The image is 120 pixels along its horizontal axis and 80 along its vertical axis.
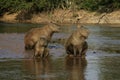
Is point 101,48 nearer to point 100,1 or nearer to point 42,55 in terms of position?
point 42,55

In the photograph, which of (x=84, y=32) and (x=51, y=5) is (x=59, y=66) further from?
(x=51, y=5)

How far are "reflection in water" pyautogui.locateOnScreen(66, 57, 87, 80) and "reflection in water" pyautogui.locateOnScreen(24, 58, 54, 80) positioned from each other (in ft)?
1.94

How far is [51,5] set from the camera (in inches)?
2078

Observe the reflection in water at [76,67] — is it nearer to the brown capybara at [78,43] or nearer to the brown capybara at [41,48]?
the brown capybara at [78,43]

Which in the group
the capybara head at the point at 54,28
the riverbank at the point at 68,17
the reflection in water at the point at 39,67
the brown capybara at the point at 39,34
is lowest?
the riverbank at the point at 68,17

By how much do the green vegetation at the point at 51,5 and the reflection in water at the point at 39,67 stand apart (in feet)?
116

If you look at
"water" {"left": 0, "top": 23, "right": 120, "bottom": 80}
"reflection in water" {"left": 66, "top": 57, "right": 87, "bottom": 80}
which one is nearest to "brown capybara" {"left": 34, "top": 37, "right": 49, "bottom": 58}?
"water" {"left": 0, "top": 23, "right": 120, "bottom": 80}

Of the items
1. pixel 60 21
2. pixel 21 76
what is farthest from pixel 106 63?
pixel 60 21

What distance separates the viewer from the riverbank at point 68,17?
150 feet

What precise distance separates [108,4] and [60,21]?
238 inches

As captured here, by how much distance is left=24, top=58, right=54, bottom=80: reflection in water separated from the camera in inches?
449

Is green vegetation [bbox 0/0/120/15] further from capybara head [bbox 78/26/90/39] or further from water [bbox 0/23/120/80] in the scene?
capybara head [bbox 78/26/90/39]

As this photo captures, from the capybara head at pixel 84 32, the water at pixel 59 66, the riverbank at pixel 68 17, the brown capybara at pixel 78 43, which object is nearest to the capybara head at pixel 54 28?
the water at pixel 59 66

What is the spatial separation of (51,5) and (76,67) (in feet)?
131
